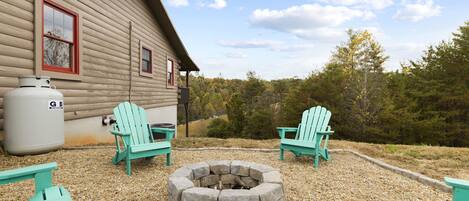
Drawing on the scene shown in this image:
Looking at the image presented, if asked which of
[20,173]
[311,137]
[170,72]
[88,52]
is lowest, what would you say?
[311,137]

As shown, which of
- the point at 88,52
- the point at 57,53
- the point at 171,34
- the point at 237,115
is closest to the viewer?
the point at 57,53

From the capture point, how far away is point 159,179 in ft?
10.5

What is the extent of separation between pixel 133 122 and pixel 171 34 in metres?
7.44

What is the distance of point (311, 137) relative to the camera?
4.37m

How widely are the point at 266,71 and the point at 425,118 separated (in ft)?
44.4

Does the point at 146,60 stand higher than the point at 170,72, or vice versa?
the point at 146,60

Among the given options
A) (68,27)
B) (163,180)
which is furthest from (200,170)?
(68,27)

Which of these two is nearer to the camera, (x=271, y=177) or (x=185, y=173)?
(x=271, y=177)

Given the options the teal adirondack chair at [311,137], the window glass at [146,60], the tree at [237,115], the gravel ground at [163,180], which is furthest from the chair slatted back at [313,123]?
the tree at [237,115]

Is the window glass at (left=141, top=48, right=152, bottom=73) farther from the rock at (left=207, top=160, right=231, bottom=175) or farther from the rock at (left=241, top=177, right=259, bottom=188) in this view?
the rock at (left=241, top=177, right=259, bottom=188)

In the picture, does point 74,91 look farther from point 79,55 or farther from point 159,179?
point 159,179

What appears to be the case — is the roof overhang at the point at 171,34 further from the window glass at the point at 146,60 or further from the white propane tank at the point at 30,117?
the white propane tank at the point at 30,117

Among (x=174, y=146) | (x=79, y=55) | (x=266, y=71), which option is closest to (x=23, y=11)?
(x=79, y=55)

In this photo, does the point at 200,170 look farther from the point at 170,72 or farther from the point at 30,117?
the point at 170,72
